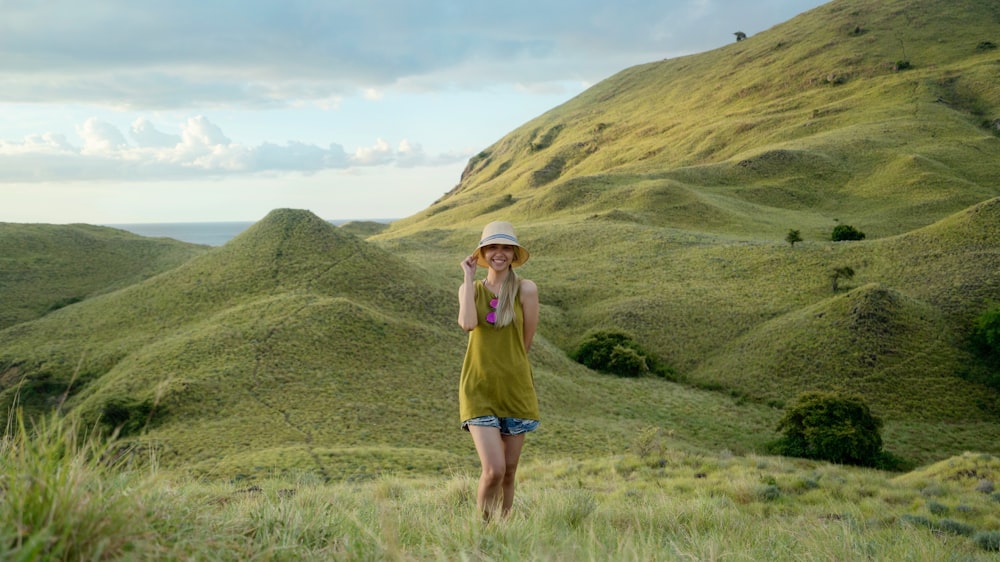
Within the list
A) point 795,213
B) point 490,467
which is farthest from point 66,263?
point 795,213

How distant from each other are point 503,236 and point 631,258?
156 ft

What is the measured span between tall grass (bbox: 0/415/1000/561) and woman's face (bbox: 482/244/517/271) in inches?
99.3

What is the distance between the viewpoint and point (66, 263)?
5291 cm

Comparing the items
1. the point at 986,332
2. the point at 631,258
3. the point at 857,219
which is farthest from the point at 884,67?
the point at 986,332

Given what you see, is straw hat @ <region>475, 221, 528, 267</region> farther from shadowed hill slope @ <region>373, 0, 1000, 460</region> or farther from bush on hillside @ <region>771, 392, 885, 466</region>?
shadowed hill slope @ <region>373, 0, 1000, 460</region>

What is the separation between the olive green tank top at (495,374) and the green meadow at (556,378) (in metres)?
1.08

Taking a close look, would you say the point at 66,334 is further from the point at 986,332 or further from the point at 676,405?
the point at 986,332

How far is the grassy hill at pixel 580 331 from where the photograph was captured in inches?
862

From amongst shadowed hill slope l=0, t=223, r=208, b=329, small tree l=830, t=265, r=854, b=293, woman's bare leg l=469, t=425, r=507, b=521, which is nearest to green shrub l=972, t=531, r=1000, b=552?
woman's bare leg l=469, t=425, r=507, b=521

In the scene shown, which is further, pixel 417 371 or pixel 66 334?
pixel 66 334

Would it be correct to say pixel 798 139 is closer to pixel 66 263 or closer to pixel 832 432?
pixel 832 432

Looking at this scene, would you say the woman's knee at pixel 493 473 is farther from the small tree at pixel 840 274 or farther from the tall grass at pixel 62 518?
the small tree at pixel 840 274

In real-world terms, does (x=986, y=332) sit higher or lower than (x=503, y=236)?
lower

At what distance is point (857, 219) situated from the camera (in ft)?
226
